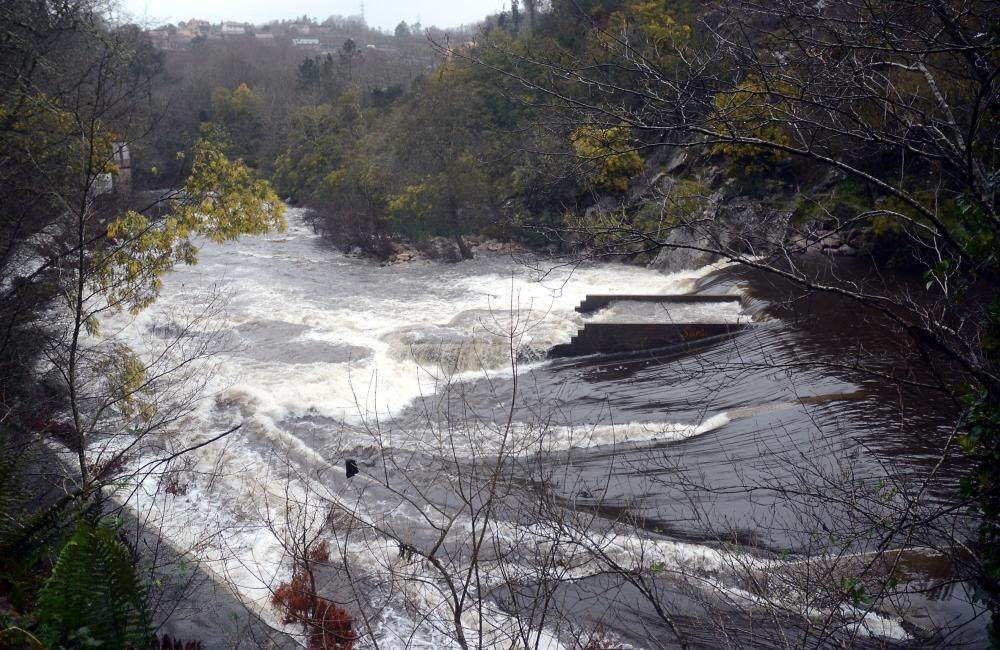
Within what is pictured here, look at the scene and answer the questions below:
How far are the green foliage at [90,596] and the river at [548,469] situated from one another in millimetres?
990

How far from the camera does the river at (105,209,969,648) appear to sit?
5.07 metres

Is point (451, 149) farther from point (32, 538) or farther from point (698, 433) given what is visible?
point (32, 538)

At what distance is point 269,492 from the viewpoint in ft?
29.4

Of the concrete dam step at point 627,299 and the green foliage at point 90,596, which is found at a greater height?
the green foliage at point 90,596

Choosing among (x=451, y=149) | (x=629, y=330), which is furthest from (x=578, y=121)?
(x=451, y=149)

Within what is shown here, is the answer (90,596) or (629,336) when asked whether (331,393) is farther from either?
(90,596)

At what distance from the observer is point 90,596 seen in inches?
148

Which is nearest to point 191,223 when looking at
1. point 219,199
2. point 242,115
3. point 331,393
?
point 219,199

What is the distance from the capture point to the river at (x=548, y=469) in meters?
5.07

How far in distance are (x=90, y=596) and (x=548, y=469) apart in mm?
5131

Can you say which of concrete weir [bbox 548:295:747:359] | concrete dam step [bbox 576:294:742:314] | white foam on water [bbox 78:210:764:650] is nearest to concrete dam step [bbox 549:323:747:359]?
concrete weir [bbox 548:295:747:359]

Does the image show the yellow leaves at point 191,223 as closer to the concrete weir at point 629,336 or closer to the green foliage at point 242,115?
the concrete weir at point 629,336

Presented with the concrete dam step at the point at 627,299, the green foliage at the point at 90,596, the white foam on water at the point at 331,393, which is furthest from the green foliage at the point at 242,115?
the green foliage at the point at 90,596

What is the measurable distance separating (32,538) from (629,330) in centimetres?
994
